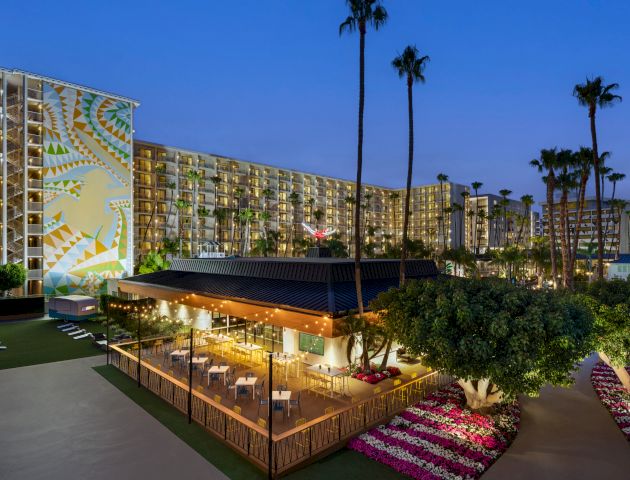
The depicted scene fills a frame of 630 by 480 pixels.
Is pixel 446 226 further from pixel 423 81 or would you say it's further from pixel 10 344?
pixel 10 344

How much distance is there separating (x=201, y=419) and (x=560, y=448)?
11.7 m

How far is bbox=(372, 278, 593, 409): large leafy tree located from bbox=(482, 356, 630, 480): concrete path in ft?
5.56

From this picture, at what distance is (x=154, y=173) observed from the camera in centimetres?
7056

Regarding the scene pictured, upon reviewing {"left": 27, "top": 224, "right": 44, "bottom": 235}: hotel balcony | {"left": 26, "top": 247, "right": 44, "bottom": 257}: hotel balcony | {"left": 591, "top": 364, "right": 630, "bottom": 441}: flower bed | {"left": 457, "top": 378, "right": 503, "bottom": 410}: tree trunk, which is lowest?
{"left": 591, "top": 364, "right": 630, "bottom": 441}: flower bed

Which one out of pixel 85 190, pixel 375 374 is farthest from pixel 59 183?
pixel 375 374

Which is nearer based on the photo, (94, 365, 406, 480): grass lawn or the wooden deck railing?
(94, 365, 406, 480): grass lawn

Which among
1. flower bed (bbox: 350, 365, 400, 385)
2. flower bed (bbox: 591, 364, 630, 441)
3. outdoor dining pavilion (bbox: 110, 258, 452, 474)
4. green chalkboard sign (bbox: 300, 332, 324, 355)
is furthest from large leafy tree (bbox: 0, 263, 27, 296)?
flower bed (bbox: 591, 364, 630, 441)

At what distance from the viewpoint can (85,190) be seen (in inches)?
1858

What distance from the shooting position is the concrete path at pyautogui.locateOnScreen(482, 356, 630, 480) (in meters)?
10.2

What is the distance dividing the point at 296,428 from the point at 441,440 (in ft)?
15.1

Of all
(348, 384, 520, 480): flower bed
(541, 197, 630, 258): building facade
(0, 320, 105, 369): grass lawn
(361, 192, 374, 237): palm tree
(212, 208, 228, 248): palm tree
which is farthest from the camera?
(361, 192, 374, 237): palm tree

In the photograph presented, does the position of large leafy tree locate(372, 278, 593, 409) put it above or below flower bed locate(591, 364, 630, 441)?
above

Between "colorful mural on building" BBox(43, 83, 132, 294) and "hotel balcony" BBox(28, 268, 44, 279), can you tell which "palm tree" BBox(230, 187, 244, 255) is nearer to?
"colorful mural on building" BBox(43, 83, 132, 294)

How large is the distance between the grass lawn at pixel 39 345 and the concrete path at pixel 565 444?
22.6 m
